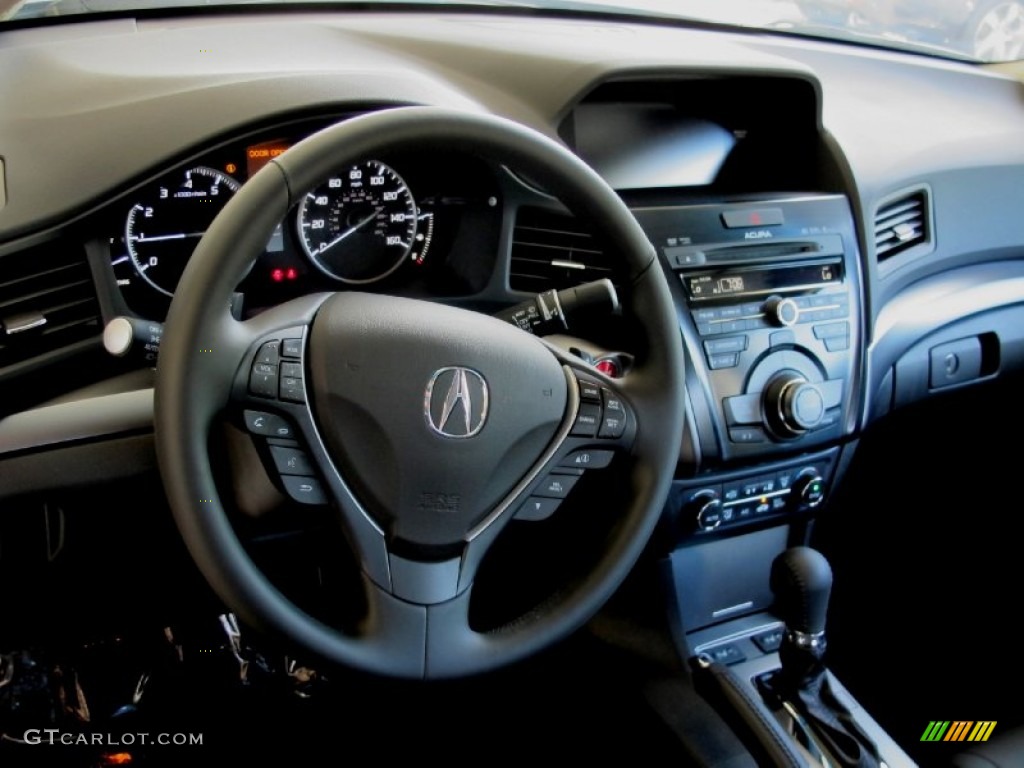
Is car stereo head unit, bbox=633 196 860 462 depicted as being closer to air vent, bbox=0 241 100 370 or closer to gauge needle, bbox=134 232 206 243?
gauge needle, bbox=134 232 206 243

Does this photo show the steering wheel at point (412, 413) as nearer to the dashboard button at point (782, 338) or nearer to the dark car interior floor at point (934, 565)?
the dashboard button at point (782, 338)

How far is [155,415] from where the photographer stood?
945mm

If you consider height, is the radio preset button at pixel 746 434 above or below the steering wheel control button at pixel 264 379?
below

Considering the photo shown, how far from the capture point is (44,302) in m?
1.25

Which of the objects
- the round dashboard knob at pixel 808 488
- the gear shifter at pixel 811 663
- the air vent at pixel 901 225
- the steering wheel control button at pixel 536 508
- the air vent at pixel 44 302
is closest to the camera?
the steering wheel control button at pixel 536 508

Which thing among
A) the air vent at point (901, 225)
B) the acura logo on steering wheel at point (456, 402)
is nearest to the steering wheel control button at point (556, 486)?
the acura logo on steering wheel at point (456, 402)

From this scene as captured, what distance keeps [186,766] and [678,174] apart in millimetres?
1263

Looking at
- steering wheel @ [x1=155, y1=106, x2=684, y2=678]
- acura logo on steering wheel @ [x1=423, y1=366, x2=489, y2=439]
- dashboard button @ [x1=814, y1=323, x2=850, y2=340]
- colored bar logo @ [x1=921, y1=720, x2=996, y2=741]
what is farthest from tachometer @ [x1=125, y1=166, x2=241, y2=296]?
colored bar logo @ [x1=921, y1=720, x2=996, y2=741]

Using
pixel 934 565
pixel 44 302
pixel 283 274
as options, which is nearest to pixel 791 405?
pixel 283 274

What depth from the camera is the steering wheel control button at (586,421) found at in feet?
3.66

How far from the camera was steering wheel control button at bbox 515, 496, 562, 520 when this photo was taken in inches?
43.8

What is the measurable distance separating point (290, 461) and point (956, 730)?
1376 mm

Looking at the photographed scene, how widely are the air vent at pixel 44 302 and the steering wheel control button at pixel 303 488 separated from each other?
1.42 feet

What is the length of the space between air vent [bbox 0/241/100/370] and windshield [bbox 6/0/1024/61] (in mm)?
908
